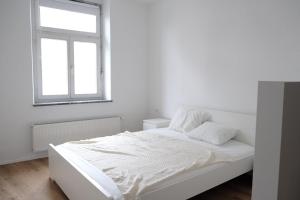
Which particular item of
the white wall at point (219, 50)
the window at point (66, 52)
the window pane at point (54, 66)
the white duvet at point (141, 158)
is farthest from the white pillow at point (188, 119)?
the window pane at point (54, 66)

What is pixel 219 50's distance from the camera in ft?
11.2

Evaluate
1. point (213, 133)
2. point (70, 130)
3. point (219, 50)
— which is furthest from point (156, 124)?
point (219, 50)

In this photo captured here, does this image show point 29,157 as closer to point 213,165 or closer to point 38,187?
point 38,187

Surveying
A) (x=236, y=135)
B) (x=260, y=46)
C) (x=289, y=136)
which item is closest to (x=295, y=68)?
(x=260, y=46)

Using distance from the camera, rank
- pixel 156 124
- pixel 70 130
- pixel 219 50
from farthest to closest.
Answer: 1. pixel 156 124
2. pixel 70 130
3. pixel 219 50

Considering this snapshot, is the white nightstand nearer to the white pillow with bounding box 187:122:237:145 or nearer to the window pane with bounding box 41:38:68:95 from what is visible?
the white pillow with bounding box 187:122:237:145

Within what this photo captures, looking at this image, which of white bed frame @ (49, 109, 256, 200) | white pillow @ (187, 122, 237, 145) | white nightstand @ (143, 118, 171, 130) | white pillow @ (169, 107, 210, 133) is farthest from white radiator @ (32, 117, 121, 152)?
white pillow @ (187, 122, 237, 145)

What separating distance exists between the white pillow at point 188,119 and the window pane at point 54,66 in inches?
79.9

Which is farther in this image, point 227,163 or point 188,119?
point 188,119

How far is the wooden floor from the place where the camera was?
2.48 metres

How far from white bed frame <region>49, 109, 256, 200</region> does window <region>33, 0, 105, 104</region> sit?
5.00 feet

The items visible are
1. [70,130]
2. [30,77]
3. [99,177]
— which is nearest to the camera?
[99,177]

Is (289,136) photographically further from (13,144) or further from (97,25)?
(97,25)

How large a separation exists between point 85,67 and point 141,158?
2502 millimetres
